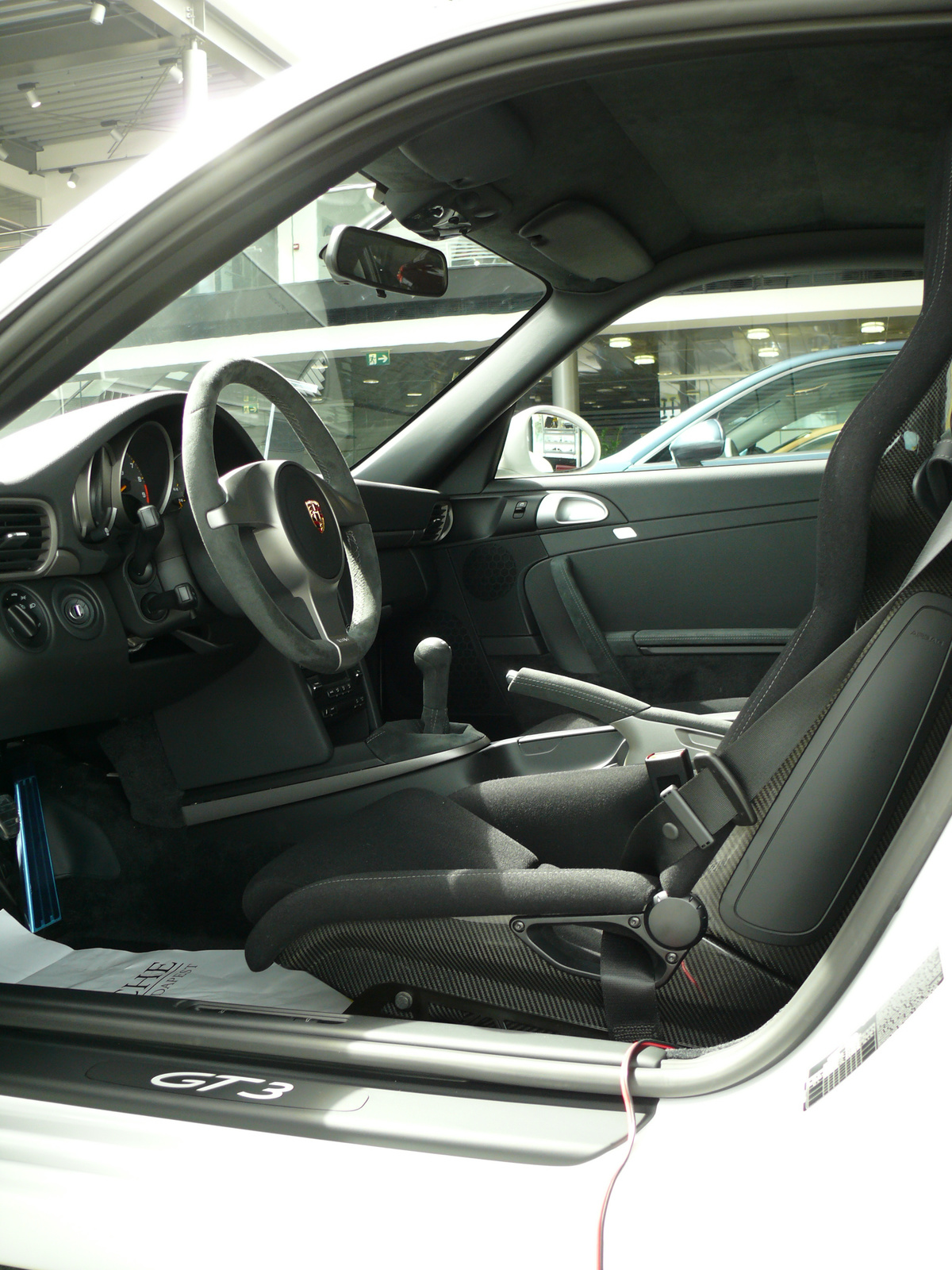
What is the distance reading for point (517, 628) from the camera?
2586mm

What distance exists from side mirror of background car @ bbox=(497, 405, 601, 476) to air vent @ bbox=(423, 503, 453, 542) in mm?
176

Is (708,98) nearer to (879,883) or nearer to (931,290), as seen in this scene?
(931,290)

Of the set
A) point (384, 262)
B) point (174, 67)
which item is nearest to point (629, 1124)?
point (384, 262)

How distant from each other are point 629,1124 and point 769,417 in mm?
2014

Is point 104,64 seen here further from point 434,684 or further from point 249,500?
point 249,500

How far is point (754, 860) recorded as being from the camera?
87cm

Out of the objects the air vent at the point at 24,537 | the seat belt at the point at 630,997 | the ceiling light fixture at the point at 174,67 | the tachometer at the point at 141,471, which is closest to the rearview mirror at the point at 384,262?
the tachometer at the point at 141,471

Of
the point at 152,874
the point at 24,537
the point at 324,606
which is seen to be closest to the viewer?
the point at 24,537

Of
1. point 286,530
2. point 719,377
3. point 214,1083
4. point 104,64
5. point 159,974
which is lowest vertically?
point 159,974

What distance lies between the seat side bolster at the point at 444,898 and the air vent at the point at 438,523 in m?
1.49

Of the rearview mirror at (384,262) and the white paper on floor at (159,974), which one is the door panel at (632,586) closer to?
the rearview mirror at (384,262)

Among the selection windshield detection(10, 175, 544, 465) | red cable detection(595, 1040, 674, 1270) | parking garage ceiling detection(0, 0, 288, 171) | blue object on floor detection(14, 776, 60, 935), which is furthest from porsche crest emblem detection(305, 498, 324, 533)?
parking garage ceiling detection(0, 0, 288, 171)

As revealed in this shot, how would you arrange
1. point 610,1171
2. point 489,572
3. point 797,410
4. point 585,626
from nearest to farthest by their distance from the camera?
point 610,1171 → point 797,410 → point 585,626 → point 489,572

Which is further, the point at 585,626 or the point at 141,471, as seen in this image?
the point at 585,626
